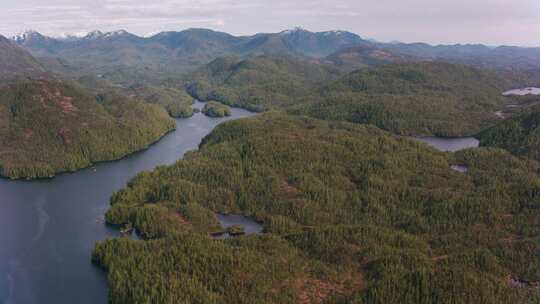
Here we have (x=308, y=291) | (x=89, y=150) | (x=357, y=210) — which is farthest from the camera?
(x=89, y=150)

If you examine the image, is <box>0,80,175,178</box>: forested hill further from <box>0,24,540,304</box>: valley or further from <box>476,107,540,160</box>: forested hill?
<box>476,107,540,160</box>: forested hill

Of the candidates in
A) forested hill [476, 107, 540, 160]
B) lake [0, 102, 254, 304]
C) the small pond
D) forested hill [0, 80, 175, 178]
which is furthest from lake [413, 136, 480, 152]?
forested hill [0, 80, 175, 178]

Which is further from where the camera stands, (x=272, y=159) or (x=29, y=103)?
(x=29, y=103)

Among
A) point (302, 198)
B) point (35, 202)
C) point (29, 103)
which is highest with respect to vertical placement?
point (29, 103)

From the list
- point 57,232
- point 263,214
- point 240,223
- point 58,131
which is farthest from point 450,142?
point 58,131

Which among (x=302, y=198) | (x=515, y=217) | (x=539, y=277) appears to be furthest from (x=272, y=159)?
(x=539, y=277)

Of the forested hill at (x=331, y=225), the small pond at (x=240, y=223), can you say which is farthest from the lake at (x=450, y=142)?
the small pond at (x=240, y=223)

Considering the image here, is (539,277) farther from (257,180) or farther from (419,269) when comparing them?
(257,180)
